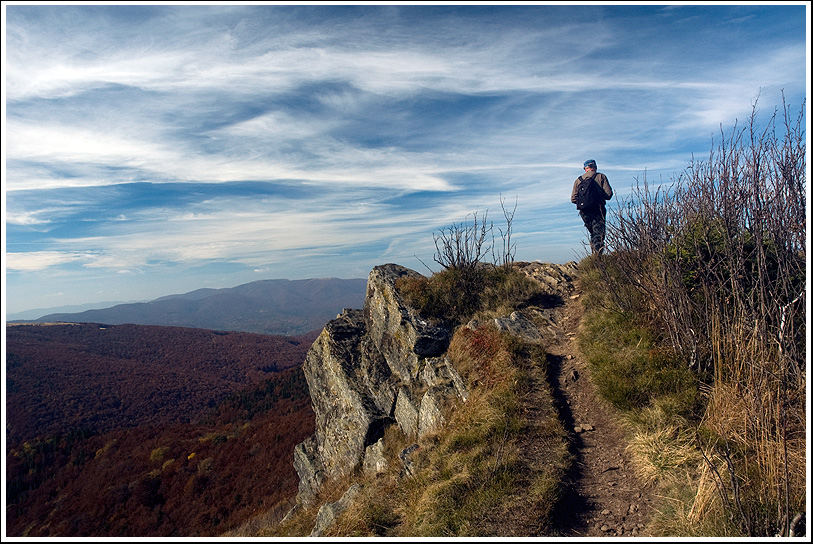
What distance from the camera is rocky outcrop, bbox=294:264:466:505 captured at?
10078 mm

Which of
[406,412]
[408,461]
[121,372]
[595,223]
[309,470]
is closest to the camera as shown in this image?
[408,461]

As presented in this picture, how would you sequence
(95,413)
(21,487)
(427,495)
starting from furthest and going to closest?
(95,413) → (21,487) → (427,495)

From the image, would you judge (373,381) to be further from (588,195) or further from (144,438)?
(144,438)

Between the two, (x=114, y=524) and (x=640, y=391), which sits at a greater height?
(x=640, y=391)

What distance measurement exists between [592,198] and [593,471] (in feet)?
25.2

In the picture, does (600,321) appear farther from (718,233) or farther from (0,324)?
(0,324)

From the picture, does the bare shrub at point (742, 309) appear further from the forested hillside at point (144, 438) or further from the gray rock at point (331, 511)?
the forested hillside at point (144, 438)

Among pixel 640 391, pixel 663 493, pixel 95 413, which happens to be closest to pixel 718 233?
pixel 640 391

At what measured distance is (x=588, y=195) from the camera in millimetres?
10930

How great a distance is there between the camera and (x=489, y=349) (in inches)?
361

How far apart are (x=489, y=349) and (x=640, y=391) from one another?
330 cm

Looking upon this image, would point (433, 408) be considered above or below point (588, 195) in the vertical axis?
below

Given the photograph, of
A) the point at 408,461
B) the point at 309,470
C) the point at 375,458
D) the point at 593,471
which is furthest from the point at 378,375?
the point at 593,471

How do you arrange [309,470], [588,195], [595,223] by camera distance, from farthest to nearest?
[309,470] → [595,223] → [588,195]
